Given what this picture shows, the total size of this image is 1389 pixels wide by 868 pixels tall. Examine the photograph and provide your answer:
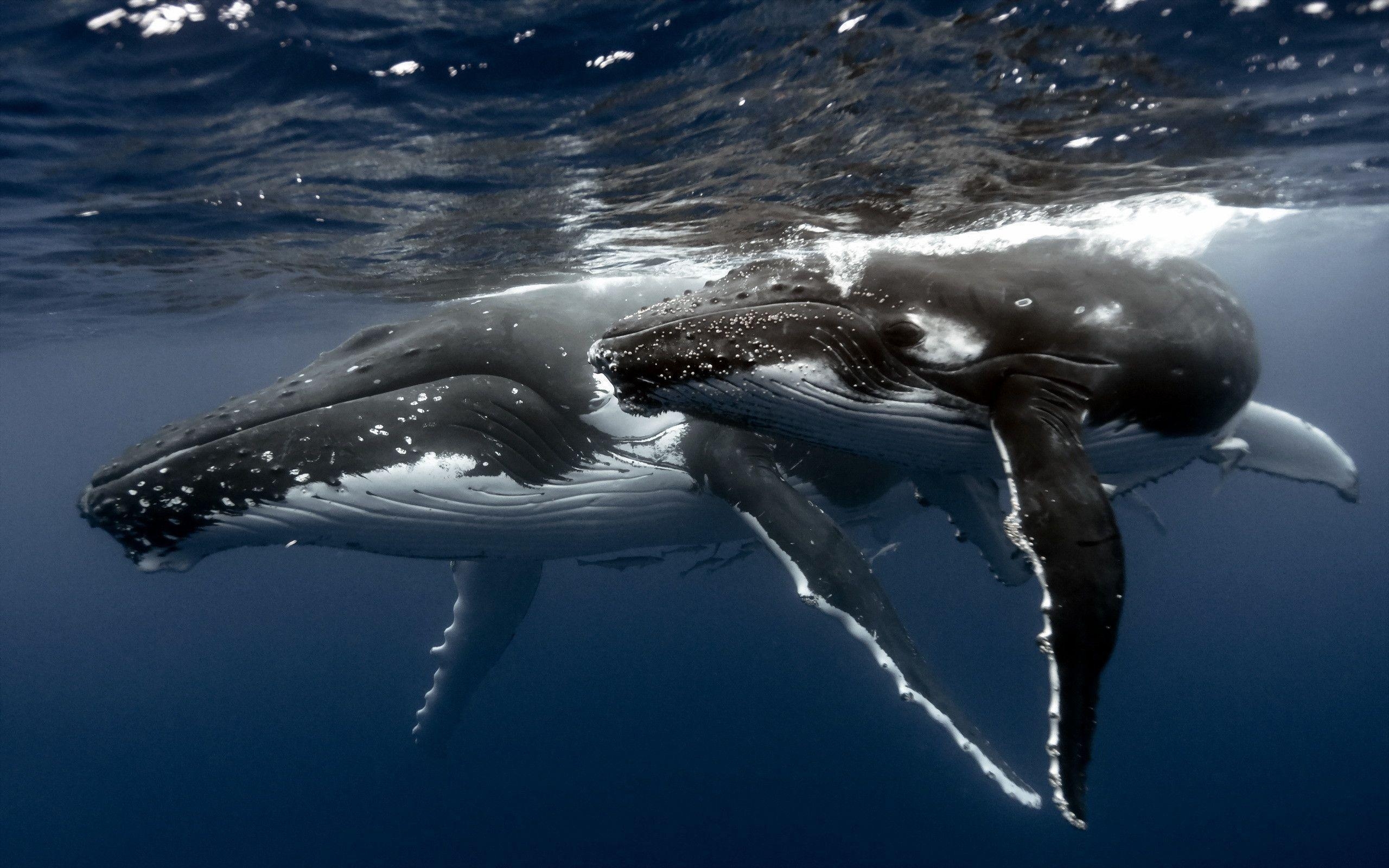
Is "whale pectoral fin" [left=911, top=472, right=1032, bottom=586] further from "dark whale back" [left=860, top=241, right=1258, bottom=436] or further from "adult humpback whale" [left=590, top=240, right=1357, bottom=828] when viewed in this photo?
"dark whale back" [left=860, top=241, right=1258, bottom=436]

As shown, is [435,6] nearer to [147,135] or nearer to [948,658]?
[147,135]

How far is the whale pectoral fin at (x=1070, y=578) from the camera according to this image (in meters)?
3.24

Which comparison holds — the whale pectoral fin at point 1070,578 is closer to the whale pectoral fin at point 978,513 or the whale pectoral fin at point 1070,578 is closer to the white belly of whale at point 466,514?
the whale pectoral fin at point 978,513

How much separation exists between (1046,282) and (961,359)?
82 cm

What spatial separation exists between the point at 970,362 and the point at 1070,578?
152cm

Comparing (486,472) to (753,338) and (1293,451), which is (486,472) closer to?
(753,338)

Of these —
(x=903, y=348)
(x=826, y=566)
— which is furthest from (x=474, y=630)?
(x=903, y=348)

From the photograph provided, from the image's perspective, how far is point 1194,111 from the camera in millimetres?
8609

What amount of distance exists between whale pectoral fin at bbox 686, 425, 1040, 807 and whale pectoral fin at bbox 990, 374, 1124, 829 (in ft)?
4.98

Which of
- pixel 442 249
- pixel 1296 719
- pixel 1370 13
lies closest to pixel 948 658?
pixel 1296 719

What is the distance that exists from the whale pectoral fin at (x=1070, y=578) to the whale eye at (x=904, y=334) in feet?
3.03

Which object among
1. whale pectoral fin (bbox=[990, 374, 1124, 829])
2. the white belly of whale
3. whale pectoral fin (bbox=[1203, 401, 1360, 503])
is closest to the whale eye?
whale pectoral fin (bbox=[990, 374, 1124, 829])

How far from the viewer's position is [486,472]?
583cm

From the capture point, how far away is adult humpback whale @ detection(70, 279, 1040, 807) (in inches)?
205
